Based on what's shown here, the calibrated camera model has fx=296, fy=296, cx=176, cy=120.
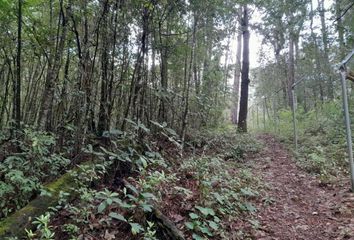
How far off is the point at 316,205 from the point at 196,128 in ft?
15.5

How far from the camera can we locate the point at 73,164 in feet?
13.6

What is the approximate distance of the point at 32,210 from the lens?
3104mm

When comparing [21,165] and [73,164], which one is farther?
[73,164]

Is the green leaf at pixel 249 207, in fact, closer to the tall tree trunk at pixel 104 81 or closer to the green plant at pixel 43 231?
the tall tree trunk at pixel 104 81

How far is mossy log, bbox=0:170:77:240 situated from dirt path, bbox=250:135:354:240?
2389 millimetres

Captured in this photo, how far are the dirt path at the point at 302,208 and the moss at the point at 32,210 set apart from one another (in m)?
2.39

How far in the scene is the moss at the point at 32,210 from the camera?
2.78 m

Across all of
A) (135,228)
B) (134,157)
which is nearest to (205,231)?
(135,228)

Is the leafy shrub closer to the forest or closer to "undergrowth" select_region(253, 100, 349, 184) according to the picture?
the forest

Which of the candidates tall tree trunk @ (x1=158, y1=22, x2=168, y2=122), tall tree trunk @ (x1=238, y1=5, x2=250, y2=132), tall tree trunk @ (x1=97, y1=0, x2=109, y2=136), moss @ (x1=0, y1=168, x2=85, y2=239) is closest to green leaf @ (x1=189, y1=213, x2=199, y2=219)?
moss @ (x1=0, y1=168, x2=85, y2=239)

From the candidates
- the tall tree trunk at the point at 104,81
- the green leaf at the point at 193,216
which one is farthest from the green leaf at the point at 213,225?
the tall tree trunk at the point at 104,81

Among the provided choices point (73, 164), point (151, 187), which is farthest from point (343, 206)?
point (73, 164)

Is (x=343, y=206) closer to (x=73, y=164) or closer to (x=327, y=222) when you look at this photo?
(x=327, y=222)

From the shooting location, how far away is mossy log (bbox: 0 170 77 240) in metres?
2.78
